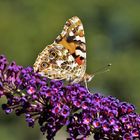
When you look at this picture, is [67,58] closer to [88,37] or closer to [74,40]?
[74,40]

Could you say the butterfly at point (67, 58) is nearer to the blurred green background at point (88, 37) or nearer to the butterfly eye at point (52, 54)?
the butterfly eye at point (52, 54)

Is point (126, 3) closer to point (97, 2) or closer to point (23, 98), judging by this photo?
point (97, 2)

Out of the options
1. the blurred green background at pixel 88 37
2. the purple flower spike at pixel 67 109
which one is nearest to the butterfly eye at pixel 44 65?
the purple flower spike at pixel 67 109

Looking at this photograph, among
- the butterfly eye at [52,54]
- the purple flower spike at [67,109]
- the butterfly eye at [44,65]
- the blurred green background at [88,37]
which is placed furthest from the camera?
the blurred green background at [88,37]

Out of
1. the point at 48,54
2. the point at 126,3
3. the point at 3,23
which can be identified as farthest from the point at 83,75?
the point at 126,3

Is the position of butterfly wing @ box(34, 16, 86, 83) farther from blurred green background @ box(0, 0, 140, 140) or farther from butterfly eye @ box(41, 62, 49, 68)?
blurred green background @ box(0, 0, 140, 140)

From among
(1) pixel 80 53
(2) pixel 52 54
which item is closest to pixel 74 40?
(1) pixel 80 53
